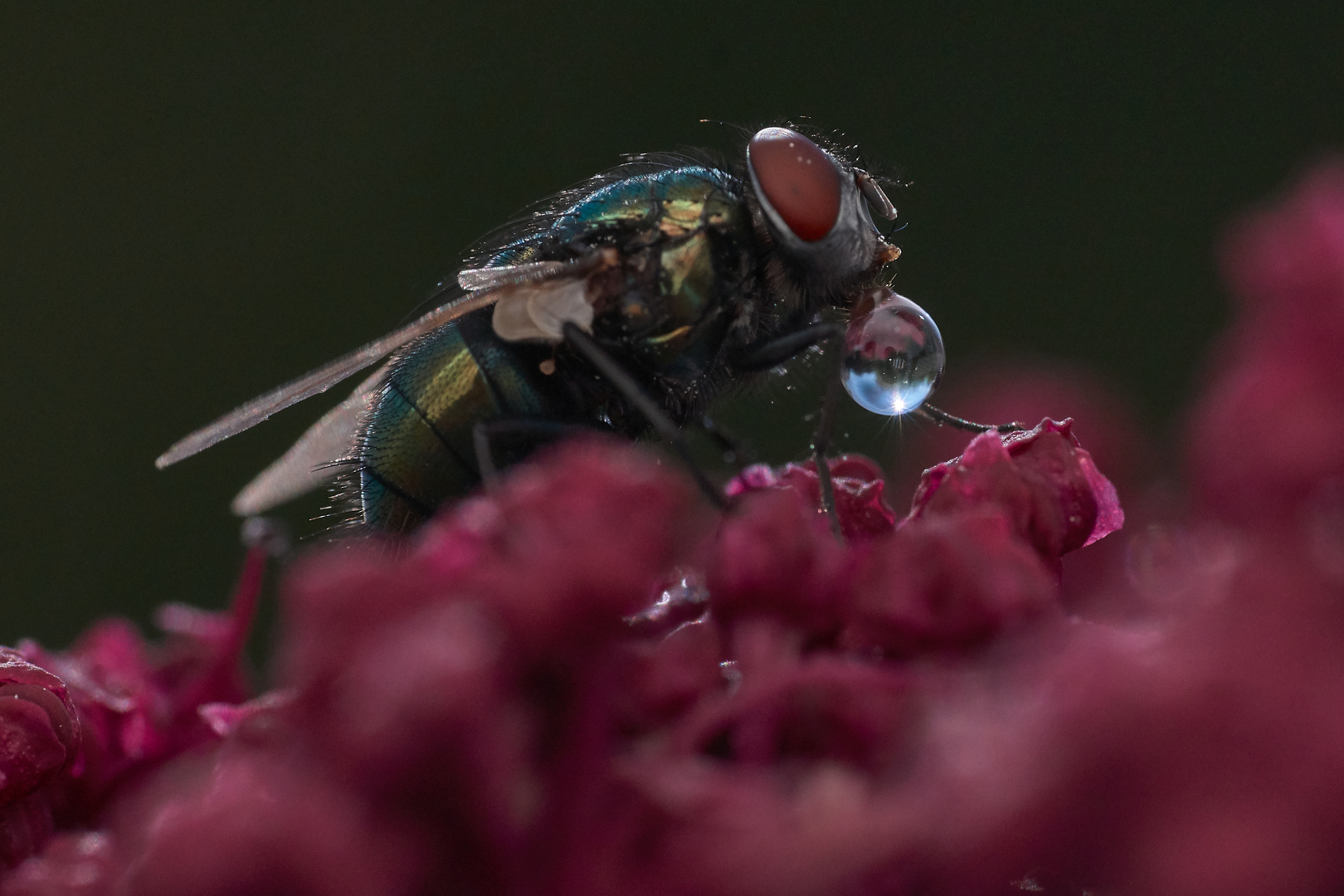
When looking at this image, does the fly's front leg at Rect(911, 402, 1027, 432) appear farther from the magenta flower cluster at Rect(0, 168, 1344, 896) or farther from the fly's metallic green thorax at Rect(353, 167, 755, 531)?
the magenta flower cluster at Rect(0, 168, 1344, 896)

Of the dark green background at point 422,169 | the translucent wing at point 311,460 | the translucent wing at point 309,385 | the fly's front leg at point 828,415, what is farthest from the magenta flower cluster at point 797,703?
the dark green background at point 422,169

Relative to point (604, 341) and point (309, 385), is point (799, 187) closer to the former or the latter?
point (604, 341)

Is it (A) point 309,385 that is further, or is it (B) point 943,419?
(B) point 943,419

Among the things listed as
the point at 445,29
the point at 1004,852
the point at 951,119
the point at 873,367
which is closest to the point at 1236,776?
the point at 1004,852

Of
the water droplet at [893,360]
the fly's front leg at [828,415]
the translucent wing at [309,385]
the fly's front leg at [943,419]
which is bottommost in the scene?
the fly's front leg at [943,419]

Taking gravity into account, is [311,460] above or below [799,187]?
below

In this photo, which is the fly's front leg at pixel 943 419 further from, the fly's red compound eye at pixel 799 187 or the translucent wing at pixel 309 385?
the translucent wing at pixel 309 385

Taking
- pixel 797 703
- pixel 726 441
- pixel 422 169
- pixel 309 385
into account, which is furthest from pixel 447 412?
pixel 422 169
